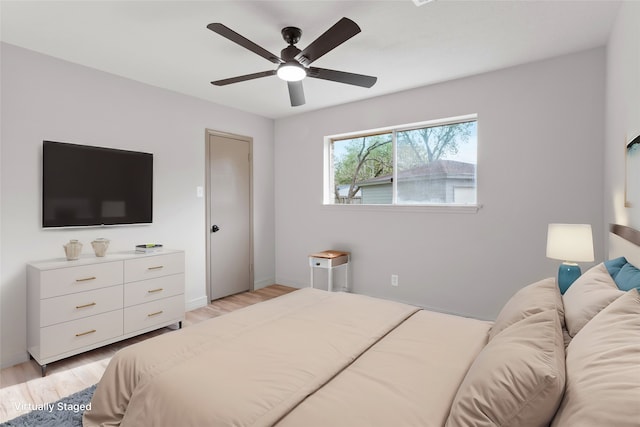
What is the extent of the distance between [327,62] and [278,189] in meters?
2.37

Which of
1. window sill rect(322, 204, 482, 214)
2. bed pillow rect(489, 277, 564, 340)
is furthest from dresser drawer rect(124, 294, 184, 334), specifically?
bed pillow rect(489, 277, 564, 340)

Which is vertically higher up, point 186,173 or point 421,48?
point 421,48

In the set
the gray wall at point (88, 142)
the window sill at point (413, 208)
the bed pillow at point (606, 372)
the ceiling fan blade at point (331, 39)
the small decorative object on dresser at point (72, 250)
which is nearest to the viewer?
the bed pillow at point (606, 372)

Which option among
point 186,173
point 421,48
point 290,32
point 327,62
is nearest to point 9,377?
point 186,173

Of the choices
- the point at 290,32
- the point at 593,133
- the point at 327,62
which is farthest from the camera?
the point at 327,62

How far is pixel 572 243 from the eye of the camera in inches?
91.7

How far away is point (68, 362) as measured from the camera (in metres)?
2.66

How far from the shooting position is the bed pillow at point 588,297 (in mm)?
1316

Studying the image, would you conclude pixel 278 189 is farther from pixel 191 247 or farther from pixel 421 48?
pixel 421 48

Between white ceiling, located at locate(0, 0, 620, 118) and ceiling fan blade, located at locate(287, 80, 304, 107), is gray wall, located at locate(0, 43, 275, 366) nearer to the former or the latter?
white ceiling, located at locate(0, 0, 620, 118)

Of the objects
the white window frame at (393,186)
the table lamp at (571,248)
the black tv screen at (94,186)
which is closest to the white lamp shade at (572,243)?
the table lamp at (571,248)

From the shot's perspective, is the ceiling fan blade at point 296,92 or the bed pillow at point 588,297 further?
the ceiling fan blade at point 296,92

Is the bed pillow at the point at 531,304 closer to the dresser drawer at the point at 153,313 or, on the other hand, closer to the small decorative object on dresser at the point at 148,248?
the dresser drawer at the point at 153,313

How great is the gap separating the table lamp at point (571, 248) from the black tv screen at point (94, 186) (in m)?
3.68
